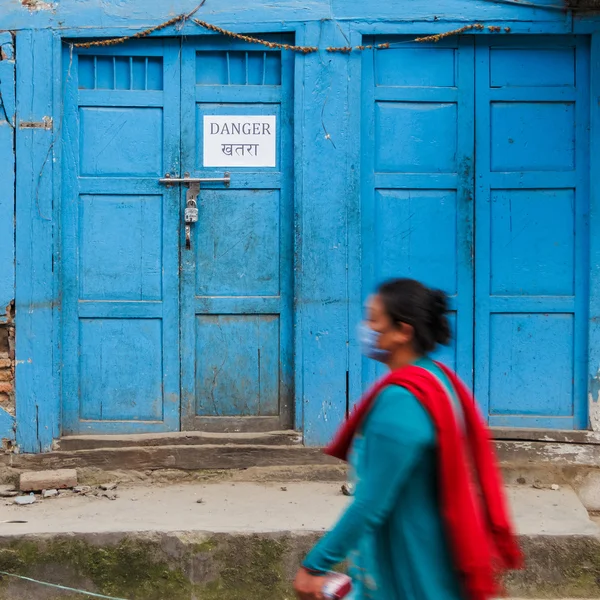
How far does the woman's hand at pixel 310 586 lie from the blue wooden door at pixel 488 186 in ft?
9.45

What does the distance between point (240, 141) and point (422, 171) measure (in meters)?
1.06

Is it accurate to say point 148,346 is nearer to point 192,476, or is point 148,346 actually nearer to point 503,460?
point 192,476

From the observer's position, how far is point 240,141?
502 cm

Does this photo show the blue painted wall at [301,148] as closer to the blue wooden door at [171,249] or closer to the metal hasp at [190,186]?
the blue wooden door at [171,249]

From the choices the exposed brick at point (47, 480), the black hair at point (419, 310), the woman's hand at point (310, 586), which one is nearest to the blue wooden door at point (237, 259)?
the exposed brick at point (47, 480)

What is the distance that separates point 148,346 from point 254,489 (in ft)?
3.35

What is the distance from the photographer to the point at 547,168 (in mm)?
4996

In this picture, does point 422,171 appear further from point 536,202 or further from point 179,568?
point 179,568

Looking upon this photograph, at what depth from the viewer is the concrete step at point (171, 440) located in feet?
16.3

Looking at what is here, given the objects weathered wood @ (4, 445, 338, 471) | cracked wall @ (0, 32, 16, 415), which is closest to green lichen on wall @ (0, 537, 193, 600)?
weathered wood @ (4, 445, 338, 471)

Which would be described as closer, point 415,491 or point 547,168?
point 415,491

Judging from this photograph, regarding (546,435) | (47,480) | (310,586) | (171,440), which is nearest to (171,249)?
(171,440)

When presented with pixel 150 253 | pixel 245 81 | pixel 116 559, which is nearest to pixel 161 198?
pixel 150 253

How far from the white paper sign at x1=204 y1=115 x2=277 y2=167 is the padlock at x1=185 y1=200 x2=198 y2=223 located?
0.79 feet
